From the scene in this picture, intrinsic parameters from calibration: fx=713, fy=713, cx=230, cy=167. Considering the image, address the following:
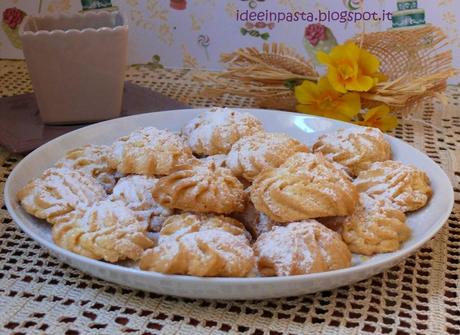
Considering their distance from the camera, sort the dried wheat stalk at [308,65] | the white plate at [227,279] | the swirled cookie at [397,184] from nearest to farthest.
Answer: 1. the white plate at [227,279]
2. the swirled cookie at [397,184]
3. the dried wheat stalk at [308,65]

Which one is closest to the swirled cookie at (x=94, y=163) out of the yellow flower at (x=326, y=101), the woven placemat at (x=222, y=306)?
the woven placemat at (x=222, y=306)

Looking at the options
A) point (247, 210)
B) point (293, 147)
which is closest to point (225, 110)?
point (293, 147)

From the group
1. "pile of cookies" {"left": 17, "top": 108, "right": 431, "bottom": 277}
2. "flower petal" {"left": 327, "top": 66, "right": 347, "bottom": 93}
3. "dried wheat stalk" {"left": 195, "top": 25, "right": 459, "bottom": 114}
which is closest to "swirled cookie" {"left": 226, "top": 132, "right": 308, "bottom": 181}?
"pile of cookies" {"left": 17, "top": 108, "right": 431, "bottom": 277}

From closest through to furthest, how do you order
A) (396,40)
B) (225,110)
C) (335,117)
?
(225,110) < (335,117) < (396,40)

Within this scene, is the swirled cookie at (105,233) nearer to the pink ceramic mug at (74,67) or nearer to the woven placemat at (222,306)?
the woven placemat at (222,306)

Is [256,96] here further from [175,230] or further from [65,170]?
[175,230]

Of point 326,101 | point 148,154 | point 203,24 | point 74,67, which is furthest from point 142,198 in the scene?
point 203,24
